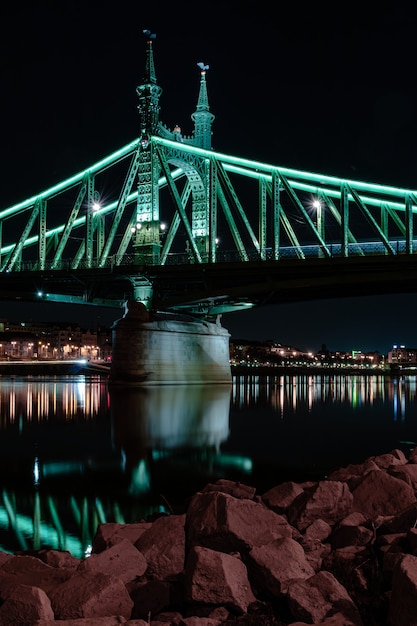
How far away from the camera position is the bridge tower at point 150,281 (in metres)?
44.2

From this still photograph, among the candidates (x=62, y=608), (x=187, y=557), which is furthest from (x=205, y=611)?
(x=62, y=608)

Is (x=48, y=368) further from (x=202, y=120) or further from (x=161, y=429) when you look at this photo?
(x=161, y=429)

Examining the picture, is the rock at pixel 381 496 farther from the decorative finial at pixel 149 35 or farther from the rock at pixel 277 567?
the decorative finial at pixel 149 35

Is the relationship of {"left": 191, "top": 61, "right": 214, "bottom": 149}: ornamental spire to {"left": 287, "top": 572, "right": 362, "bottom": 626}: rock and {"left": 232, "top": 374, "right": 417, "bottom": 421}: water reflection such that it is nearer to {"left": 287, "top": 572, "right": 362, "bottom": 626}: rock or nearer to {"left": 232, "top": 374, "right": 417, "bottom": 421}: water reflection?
{"left": 232, "top": 374, "right": 417, "bottom": 421}: water reflection

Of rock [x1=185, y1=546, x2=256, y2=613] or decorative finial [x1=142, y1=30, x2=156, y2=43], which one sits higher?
decorative finial [x1=142, y1=30, x2=156, y2=43]

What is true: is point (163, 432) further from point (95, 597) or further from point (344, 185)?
point (344, 185)

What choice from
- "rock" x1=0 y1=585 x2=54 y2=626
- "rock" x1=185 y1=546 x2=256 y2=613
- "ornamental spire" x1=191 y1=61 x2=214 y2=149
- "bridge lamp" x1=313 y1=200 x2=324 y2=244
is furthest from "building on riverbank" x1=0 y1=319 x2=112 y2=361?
"rock" x1=0 y1=585 x2=54 y2=626

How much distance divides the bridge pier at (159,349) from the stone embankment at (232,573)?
37034mm

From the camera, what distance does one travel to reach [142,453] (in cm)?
1579

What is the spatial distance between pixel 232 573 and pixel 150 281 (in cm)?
4085

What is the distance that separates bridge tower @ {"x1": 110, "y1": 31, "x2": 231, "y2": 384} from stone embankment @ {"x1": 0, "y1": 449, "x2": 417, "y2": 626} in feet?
122

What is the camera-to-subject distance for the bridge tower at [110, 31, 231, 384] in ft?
145

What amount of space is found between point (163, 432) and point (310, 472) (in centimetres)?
787

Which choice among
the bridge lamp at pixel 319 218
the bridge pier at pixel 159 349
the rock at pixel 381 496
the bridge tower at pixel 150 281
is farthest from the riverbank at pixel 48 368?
the rock at pixel 381 496
